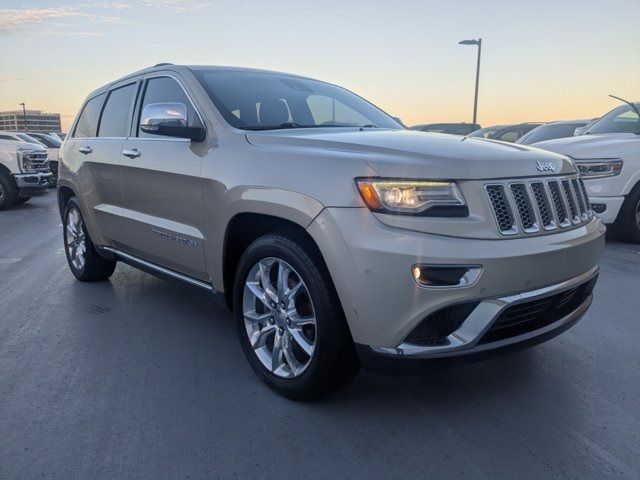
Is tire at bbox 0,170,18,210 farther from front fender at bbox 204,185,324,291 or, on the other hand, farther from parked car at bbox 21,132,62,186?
front fender at bbox 204,185,324,291

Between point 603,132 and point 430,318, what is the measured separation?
632 centimetres

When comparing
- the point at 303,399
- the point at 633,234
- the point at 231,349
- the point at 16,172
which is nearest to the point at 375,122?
the point at 231,349

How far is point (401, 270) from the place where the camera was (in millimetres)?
2314

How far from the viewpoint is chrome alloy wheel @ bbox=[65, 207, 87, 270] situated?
5.37 m

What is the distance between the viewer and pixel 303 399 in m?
2.83

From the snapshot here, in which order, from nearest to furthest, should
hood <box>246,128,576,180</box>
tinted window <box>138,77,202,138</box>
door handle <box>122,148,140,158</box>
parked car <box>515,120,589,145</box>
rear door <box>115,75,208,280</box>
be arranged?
hood <box>246,128,576,180</box> < rear door <box>115,75,208,280</box> < tinted window <box>138,77,202,138</box> < door handle <box>122,148,140,158</box> < parked car <box>515,120,589,145</box>

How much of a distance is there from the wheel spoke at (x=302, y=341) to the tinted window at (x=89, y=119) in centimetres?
320

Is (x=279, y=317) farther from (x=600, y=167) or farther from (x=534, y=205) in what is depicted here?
(x=600, y=167)

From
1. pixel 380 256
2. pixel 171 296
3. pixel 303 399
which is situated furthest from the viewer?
pixel 171 296

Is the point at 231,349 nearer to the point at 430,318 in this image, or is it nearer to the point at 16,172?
the point at 430,318

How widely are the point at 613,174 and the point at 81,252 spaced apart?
19.5 feet

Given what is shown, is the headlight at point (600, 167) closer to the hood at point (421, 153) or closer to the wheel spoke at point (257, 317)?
the hood at point (421, 153)

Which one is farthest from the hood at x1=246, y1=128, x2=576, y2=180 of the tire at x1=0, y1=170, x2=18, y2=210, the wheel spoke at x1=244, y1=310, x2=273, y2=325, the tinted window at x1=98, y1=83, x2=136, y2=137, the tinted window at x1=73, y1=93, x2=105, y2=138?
the tire at x1=0, y1=170, x2=18, y2=210

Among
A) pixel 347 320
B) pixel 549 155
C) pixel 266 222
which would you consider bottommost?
pixel 347 320
